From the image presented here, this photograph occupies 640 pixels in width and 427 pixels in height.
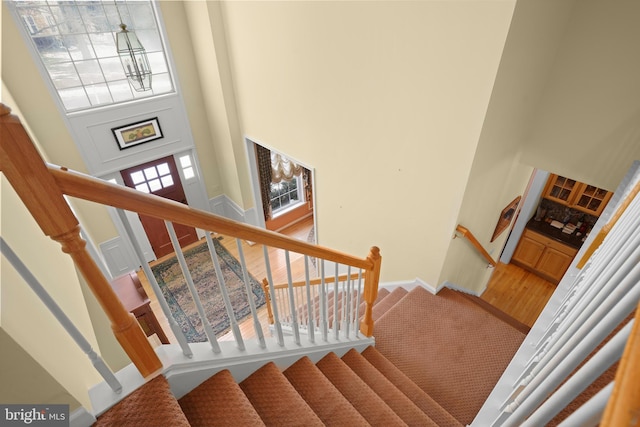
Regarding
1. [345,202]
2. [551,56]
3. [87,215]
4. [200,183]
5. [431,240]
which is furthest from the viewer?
[200,183]

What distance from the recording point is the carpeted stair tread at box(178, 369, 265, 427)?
4.50ft

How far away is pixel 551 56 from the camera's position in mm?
2600

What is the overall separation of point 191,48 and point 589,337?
5.91 meters

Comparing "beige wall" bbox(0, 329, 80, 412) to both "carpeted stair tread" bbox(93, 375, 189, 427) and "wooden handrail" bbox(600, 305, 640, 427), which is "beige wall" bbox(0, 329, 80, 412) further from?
"wooden handrail" bbox(600, 305, 640, 427)

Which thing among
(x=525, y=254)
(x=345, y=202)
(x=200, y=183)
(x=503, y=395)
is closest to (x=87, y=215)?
(x=200, y=183)

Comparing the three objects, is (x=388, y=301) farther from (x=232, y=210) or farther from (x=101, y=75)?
(x=101, y=75)

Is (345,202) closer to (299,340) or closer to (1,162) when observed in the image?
(299,340)

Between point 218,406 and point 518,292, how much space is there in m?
5.13

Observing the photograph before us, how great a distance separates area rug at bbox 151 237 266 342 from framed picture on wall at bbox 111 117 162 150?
83.0 inches

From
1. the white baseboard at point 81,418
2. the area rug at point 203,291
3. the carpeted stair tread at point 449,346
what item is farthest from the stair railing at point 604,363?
the area rug at point 203,291

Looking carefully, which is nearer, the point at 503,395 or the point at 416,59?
the point at 503,395

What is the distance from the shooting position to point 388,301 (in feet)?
11.9

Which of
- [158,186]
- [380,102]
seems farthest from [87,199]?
[158,186]

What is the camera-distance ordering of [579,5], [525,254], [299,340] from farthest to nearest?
[525,254] < [579,5] < [299,340]
